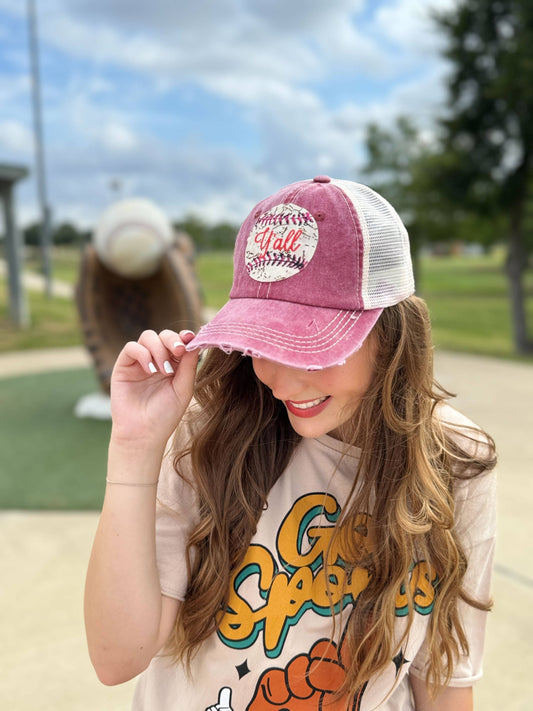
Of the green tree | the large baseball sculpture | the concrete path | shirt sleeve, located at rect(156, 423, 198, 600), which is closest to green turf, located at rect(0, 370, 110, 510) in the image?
the concrete path

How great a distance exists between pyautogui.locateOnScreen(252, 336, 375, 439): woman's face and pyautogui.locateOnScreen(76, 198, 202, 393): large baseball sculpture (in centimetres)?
356

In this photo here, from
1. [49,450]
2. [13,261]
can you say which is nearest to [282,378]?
[49,450]

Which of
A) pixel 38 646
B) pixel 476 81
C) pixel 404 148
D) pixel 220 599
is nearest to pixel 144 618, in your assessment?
pixel 220 599

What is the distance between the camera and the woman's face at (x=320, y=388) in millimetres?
876

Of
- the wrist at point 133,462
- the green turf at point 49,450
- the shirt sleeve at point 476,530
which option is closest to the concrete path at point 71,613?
the green turf at point 49,450

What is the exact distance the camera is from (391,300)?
87 centimetres

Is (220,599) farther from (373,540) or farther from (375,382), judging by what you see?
(375,382)

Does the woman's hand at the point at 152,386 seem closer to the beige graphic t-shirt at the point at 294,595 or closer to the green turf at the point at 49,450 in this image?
the beige graphic t-shirt at the point at 294,595

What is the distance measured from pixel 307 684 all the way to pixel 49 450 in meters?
3.57

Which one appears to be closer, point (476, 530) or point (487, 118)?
point (476, 530)

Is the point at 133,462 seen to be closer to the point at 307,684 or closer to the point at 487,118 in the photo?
the point at 307,684

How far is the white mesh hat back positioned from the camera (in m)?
0.84

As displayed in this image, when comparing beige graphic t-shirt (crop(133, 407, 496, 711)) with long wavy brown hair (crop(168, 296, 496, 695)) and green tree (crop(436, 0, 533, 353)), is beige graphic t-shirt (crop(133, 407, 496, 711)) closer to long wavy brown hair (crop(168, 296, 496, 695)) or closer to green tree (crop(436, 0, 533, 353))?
long wavy brown hair (crop(168, 296, 496, 695))

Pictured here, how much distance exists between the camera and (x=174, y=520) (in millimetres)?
978
